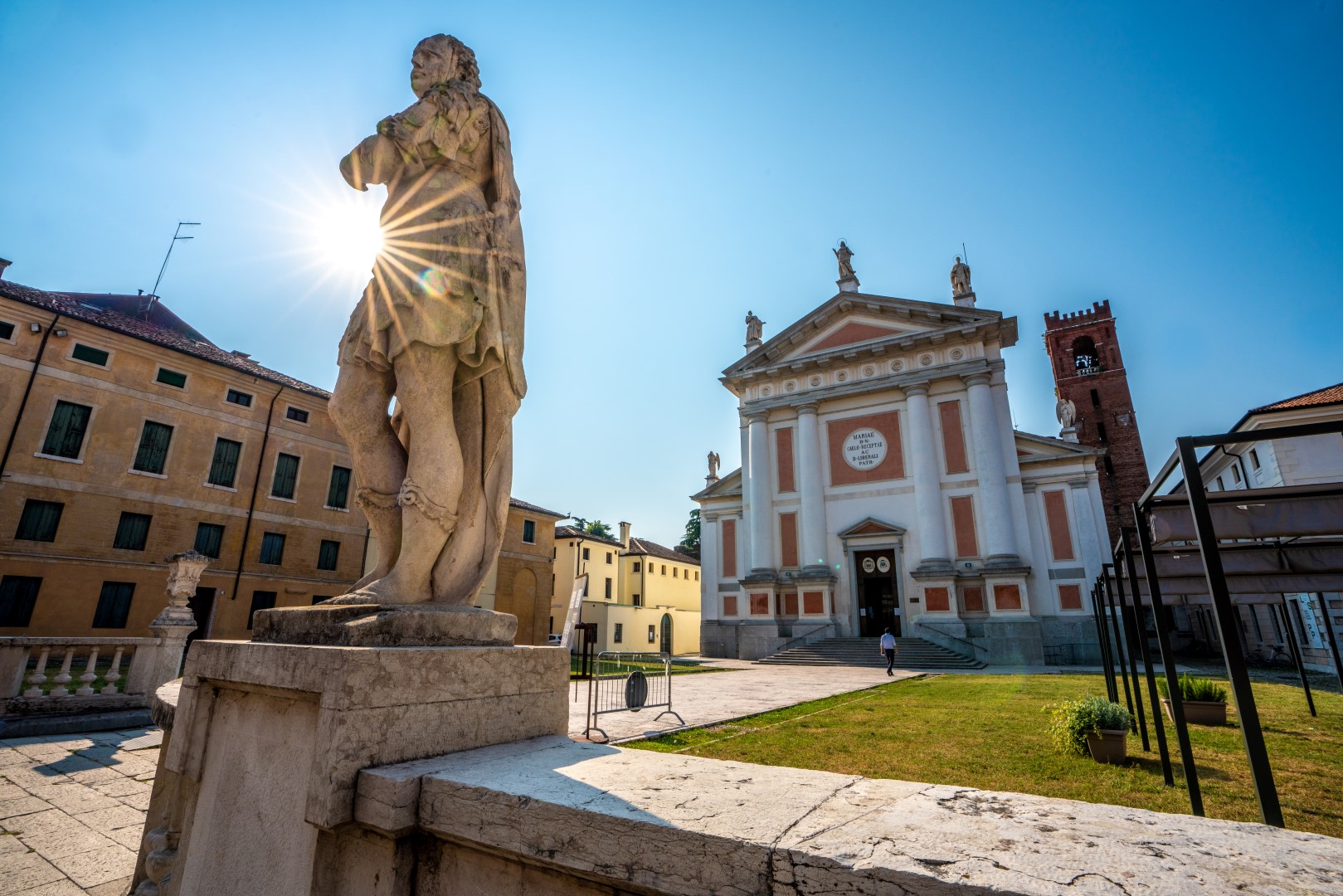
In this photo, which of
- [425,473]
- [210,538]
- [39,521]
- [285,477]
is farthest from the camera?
[285,477]

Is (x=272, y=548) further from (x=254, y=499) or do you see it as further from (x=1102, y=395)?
(x=1102, y=395)

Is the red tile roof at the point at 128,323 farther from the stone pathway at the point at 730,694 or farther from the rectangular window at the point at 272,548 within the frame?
the stone pathway at the point at 730,694

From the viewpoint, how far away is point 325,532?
25.1m

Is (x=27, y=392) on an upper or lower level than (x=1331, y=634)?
upper

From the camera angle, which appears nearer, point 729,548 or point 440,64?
point 440,64

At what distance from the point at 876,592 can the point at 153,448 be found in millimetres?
27959

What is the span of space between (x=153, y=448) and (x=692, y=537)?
45048mm

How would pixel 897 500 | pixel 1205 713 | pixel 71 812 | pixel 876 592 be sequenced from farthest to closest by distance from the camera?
pixel 897 500 → pixel 876 592 → pixel 1205 713 → pixel 71 812

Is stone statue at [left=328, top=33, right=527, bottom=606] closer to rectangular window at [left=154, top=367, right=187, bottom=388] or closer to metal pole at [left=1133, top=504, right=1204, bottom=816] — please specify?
metal pole at [left=1133, top=504, right=1204, bottom=816]

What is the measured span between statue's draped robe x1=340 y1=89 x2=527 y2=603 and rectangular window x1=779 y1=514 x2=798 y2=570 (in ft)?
81.7

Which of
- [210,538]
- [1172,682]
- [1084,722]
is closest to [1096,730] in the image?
[1084,722]

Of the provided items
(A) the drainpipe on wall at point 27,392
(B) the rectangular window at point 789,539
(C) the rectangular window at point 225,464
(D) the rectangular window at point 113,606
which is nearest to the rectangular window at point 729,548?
(B) the rectangular window at point 789,539

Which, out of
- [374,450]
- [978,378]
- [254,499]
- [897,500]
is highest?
[978,378]

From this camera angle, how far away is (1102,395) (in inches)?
1647
